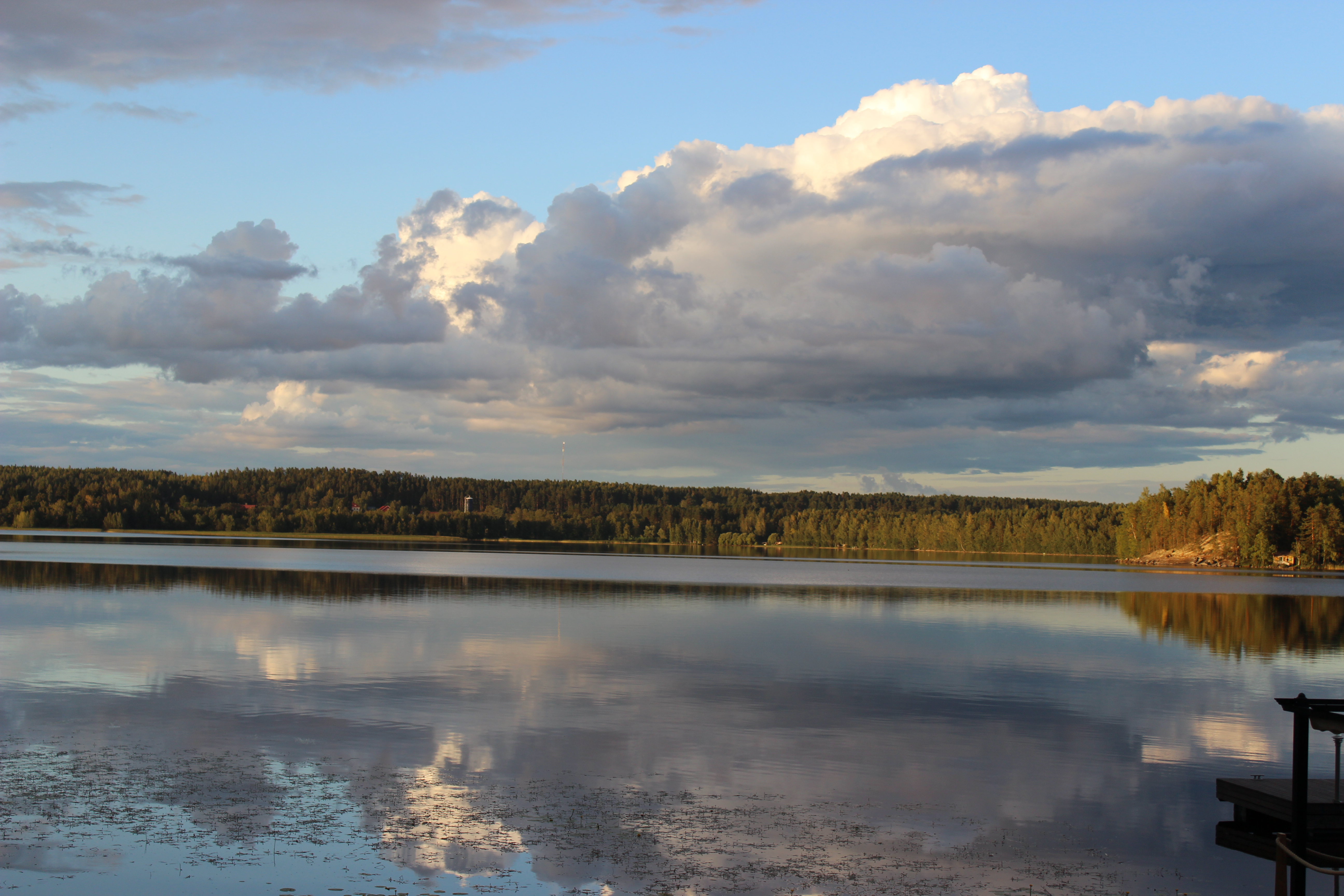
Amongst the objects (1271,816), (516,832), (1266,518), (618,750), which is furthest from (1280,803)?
(1266,518)

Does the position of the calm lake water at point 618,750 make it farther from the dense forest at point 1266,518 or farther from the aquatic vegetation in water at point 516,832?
the dense forest at point 1266,518

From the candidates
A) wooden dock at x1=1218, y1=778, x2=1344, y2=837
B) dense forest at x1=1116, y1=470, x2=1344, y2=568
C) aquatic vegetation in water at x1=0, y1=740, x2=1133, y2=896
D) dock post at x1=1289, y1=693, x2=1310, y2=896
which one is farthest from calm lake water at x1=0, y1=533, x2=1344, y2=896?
dense forest at x1=1116, y1=470, x2=1344, y2=568

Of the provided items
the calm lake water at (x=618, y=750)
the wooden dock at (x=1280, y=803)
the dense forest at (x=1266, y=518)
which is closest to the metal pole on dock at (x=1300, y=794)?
the wooden dock at (x=1280, y=803)

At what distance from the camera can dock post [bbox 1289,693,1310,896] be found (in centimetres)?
1265

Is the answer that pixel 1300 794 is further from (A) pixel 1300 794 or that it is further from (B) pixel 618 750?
(B) pixel 618 750

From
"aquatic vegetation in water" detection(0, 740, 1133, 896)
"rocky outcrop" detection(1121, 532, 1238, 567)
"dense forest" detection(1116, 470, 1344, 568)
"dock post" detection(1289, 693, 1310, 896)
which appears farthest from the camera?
"rocky outcrop" detection(1121, 532, 1238, 567)

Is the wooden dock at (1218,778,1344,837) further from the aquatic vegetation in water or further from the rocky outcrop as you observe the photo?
the rocky outcrop

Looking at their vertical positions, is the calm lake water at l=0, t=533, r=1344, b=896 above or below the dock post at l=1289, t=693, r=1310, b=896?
below

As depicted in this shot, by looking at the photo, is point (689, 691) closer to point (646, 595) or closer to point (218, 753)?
point (218, 753)

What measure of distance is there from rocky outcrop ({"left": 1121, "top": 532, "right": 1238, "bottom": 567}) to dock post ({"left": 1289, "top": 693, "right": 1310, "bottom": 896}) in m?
165

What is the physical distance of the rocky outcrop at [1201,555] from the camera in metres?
164

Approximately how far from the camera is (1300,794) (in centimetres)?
1280

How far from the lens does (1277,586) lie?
320ft

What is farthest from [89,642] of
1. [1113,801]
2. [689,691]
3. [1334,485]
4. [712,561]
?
[1334,485]
